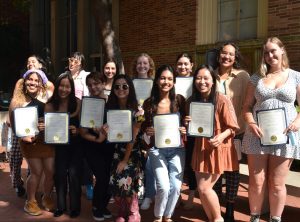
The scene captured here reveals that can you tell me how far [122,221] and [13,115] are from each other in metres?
1.72

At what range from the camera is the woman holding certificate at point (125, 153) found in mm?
4387

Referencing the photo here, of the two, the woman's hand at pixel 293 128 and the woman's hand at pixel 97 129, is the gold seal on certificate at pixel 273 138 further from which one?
the woman's hand at pixel 97 129

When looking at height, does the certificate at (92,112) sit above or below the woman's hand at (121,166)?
above

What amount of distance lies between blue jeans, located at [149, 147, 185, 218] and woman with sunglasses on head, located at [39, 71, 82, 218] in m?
1.02

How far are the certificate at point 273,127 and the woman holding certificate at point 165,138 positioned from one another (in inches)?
31.8

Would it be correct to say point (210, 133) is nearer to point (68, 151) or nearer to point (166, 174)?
point (166, 174)

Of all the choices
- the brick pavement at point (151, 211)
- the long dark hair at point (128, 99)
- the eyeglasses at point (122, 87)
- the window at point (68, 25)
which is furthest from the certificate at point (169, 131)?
the window at point (68, 25)

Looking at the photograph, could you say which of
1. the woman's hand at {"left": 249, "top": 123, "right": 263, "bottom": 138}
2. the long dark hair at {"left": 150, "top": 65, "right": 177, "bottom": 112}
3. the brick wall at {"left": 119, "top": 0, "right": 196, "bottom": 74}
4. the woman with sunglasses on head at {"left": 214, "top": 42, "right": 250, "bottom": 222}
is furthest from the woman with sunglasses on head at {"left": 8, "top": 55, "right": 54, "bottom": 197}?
the brick wall at {"left": 119, "top": 0, "right": 196, "bottom": 74}

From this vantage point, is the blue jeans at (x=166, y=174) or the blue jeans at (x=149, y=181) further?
the blue jeans at (x=149, y=181)

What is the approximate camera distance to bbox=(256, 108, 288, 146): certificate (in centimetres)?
378

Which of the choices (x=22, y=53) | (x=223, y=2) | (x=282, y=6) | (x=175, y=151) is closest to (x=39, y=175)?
(x=175, y=151)

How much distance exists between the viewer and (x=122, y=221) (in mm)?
4500

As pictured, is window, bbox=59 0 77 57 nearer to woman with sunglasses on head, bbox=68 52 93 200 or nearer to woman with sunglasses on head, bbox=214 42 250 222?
woman with sunglasses on head, bbox=68 52 93 200

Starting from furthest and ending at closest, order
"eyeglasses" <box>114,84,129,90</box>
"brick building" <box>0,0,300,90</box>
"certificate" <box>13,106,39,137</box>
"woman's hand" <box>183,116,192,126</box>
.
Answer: "brick building" <box>0,0,300,90</box> < "certificate" <box>13,106,39,137</box> < "eyeglasses" <box>114,84,129,90</box> < "woman's hand" <box>183,116,192,126</box>
